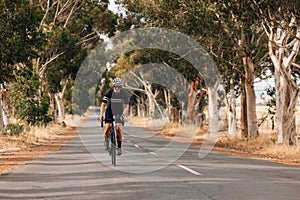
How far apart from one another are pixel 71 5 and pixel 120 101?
28118mm

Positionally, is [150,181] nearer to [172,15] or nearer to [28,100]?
[172,15]

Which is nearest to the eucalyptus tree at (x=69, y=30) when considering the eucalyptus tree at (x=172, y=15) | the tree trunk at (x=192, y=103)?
the eucalyptus tree at (x=172, y=15)

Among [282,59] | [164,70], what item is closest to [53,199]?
[282,59]

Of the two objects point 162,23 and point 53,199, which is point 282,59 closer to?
point 162,23

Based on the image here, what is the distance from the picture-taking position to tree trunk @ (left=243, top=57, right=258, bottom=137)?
1113 inches

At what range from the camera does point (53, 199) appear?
889 cm

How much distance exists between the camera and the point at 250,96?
28.7 meters

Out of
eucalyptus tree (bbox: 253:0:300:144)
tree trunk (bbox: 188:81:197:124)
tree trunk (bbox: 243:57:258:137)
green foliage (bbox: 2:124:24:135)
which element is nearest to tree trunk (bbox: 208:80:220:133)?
tree trunk (bbox: 188:81:197:124)

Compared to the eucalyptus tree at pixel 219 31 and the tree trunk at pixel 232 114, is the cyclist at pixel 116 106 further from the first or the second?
the tree trunk at pixel 232 114

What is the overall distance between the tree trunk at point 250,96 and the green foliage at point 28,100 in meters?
13.6

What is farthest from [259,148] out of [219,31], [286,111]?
[219,31]

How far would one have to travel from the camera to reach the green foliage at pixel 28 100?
3394cm

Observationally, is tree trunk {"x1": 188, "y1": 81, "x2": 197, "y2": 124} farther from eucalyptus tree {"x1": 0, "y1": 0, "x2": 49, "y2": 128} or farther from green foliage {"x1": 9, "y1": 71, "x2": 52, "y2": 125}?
eucalyptus tree {"x1": 0, "y1": 0, "x2": 49, "y2": 128}

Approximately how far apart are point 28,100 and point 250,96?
48.2 feet
